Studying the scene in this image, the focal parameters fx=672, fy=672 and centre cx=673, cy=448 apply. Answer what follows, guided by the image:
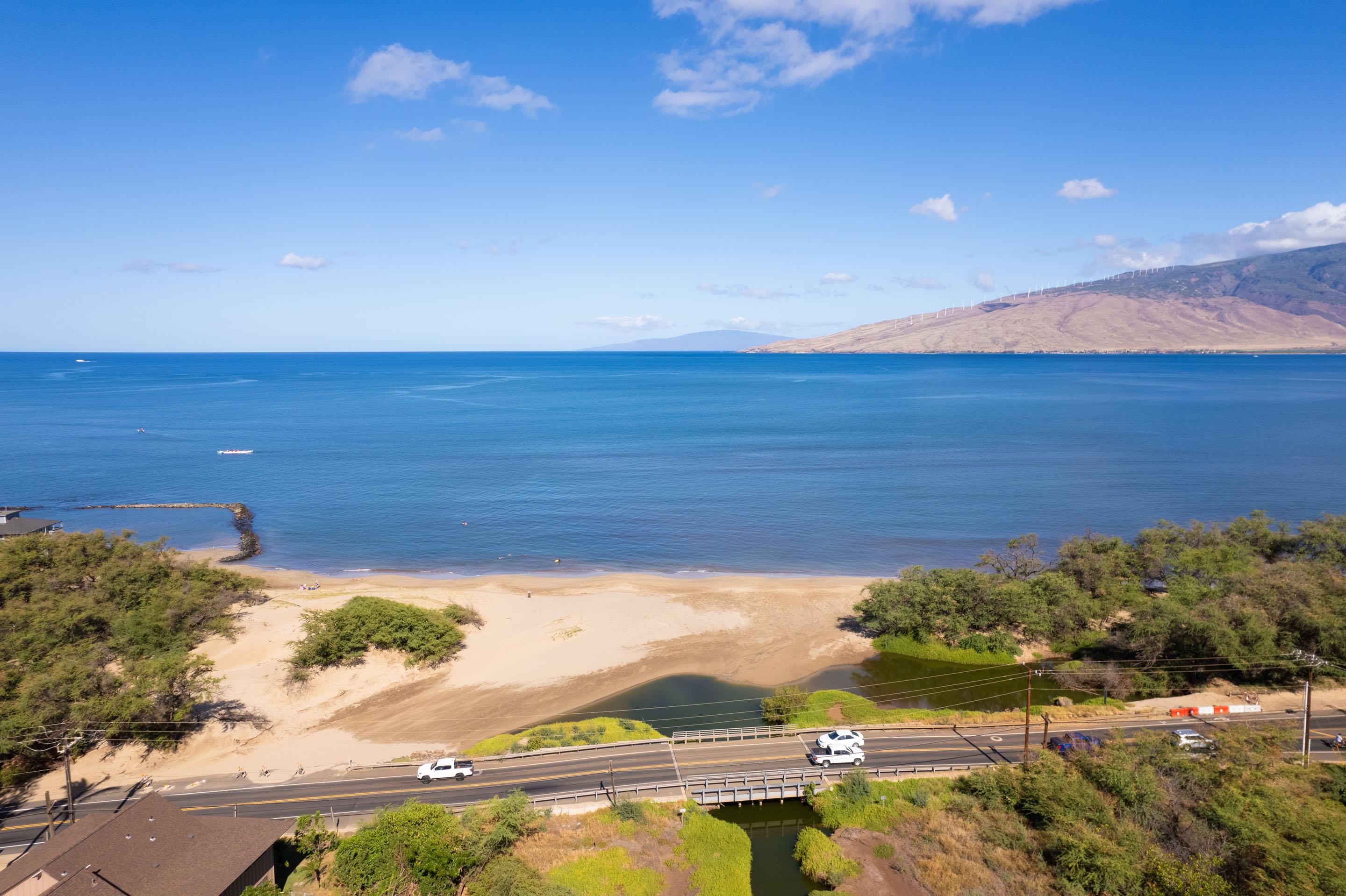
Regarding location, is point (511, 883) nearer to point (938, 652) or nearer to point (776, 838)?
point (776, 838)

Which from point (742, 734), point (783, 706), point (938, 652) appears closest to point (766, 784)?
point (742, 734)

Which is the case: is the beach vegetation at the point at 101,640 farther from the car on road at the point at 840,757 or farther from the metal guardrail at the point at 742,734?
the car on road at the point at 840,757

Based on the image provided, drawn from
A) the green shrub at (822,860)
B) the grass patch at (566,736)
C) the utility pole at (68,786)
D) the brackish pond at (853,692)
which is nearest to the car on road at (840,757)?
the green shrub at (822,860)

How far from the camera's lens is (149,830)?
27750mm

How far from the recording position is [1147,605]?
158 ft

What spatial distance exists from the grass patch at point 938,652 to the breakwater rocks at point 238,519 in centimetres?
6917

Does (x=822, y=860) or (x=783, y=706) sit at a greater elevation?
(x=783, y=706)

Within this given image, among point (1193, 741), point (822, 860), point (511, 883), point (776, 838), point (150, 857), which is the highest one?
point (150, 857)

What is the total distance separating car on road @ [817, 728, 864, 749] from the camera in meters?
37.7

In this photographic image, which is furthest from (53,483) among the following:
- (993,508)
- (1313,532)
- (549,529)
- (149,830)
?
(1313,532)

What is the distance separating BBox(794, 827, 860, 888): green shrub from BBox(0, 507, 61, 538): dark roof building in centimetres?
7707

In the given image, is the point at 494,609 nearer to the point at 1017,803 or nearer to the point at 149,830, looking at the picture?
the point at 149,830

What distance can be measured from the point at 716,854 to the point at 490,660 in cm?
2752

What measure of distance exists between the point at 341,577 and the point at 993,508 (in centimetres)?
8172
